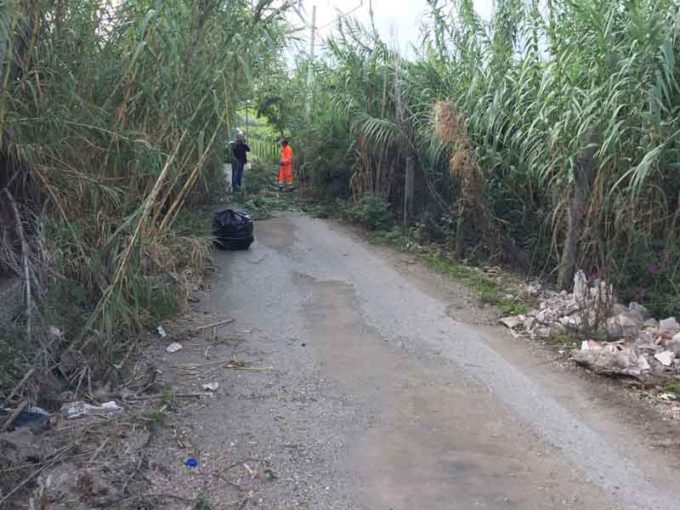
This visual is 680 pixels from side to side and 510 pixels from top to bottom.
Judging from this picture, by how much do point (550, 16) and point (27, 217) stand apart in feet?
17.4

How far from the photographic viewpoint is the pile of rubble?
520cm

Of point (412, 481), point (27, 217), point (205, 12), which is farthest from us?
point (205, 12)

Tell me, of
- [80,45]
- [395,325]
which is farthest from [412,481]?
[80,45]

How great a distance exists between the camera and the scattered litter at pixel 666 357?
5227 mm

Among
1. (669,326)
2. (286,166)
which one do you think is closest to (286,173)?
(286,166)

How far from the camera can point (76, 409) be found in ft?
14.0

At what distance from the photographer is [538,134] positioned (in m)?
7.38

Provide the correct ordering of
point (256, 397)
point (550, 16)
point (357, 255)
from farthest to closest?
point (357, 255) → point (550, 16) → point (256, 397)

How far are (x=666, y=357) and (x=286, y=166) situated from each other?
11.7 meters

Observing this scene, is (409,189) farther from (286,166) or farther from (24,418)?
(24,418)

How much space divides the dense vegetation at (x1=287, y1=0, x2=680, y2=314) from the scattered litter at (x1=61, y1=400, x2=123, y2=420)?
4.42 metres

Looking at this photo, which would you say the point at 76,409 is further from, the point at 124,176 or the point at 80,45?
the point at 80,45

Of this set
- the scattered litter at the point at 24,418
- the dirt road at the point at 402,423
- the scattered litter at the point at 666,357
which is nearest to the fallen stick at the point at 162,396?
the dirt road at the point at 402,423

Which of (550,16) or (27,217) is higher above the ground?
(550,16)
